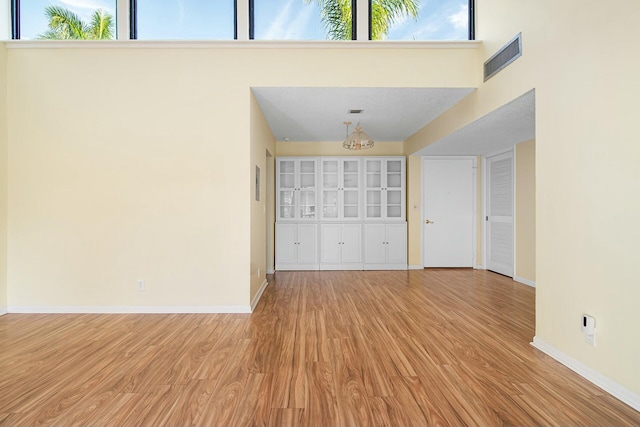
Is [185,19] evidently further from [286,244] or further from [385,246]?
[385,246]

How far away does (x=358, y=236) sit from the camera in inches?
234

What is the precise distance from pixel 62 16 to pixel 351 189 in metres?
4.62

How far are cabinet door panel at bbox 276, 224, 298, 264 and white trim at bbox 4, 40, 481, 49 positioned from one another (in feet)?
10.5

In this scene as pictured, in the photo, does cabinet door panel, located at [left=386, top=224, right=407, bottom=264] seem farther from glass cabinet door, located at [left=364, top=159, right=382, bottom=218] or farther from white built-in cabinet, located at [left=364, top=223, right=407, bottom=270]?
glass cabinet door, located at [left=364, top=159, right=382, bottom=218]

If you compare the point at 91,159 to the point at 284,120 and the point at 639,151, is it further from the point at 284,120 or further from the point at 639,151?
the point at 639,151

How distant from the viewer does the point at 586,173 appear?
208 cm

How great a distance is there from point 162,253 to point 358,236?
11.4 feet

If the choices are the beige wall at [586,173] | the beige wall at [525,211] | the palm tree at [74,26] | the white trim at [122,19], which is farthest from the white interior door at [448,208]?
the palm tree at [74,26]

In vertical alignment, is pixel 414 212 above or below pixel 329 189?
below

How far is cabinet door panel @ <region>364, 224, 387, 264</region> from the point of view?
593 centimetres

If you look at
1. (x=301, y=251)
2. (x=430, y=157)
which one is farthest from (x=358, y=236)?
(x=430, y=157)

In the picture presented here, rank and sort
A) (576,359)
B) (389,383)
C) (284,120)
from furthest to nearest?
(284,120), (576,359), (389,383)

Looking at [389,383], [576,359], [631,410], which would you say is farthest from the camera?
[576,359]

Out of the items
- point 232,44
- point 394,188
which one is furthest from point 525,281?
point 232,44
